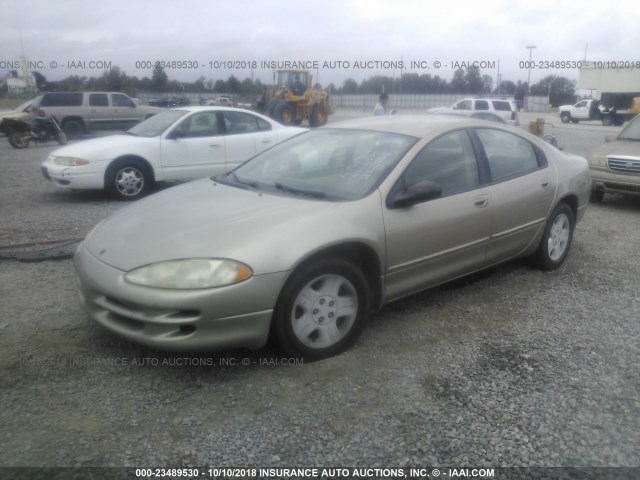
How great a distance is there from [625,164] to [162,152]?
21.7ft

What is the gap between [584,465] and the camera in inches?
98.0

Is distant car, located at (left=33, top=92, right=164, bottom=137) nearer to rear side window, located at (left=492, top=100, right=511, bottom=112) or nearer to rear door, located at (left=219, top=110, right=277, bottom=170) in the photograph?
rear door, located at (left=219, top=110, right=277, bottom=170)

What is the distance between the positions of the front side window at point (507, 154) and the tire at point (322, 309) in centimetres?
166

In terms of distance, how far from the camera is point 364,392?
302cm

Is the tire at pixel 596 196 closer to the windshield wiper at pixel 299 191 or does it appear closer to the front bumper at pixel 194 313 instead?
the windshield wiper at pixel 299 191

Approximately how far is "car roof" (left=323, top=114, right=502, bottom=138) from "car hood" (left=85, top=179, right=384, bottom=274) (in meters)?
0.82

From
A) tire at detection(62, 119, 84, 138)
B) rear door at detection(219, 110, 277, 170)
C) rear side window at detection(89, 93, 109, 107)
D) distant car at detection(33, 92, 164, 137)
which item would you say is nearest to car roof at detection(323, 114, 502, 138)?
rear door at detection(219, 110, 277, 170)

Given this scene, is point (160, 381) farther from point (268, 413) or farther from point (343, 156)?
point (343, 156)

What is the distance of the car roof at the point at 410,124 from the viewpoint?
13.5 feet

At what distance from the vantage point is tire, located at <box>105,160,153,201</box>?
313 inches

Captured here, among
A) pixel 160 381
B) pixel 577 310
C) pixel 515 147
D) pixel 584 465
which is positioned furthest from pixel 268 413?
pixel 515 147

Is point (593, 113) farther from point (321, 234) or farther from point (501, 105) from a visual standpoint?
point (321, 234)

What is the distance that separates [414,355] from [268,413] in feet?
3.51

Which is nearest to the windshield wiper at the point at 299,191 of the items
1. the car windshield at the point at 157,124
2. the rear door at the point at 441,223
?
the rear door at the point at 441,223
